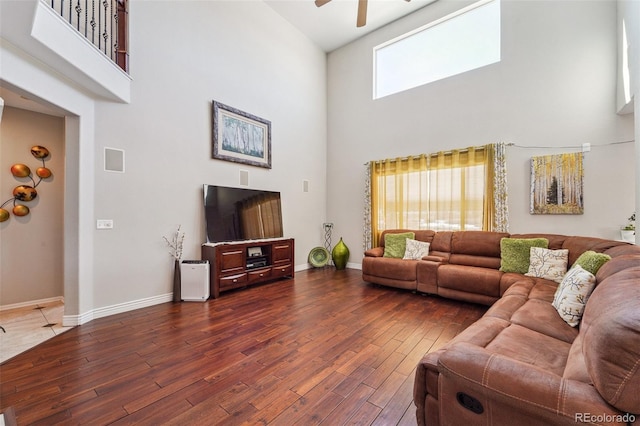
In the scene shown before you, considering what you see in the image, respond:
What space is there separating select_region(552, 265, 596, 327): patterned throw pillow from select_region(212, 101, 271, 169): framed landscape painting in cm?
442

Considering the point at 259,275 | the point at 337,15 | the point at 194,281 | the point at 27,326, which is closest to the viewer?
the point at 27,326

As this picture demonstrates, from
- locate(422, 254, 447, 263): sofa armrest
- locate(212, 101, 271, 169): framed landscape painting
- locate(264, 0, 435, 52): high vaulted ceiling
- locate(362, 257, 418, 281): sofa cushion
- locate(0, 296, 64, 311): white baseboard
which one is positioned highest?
locate(264, 0, 435, 52): high vaulted ceiling

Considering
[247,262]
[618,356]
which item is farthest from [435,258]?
[618,356]

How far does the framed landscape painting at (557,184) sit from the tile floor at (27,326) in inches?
247

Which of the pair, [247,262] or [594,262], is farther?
[247,262]

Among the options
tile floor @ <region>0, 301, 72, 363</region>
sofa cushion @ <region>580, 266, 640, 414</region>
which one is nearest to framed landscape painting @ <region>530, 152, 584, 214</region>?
sofa cushion @ <region>580, 266, 640, 414</region>

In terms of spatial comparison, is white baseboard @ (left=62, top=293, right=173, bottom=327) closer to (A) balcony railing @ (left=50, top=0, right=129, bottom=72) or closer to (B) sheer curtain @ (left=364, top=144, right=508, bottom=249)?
(A) balcony railing @ (left=50, top=0, right=129, bottom=72)

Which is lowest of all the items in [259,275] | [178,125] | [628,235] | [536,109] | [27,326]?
[27,326]

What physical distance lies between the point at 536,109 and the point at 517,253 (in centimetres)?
229

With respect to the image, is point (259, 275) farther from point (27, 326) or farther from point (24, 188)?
point (24, 188)

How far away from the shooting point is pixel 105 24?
3.21 meters

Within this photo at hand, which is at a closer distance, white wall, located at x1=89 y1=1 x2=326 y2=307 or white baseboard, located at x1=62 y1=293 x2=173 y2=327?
white baseboard, located at x1=62 y1=293 x2=173 y2=327

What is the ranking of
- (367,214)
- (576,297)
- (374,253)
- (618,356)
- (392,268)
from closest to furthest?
(618,356) → (576,297) → (392,268) → (374,253) → (367,214)

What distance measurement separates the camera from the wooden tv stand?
3.82m
